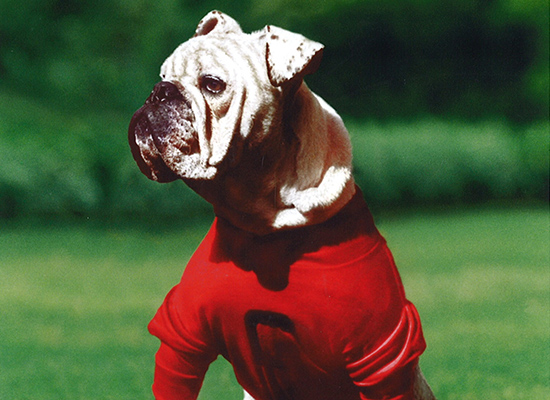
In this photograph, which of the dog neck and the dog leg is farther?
the dog leg

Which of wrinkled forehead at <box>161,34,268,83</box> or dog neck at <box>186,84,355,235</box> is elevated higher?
wrinkled forehead at <box>161,34,268,83</box>

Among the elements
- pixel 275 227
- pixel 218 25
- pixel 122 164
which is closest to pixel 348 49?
pixel 122 164

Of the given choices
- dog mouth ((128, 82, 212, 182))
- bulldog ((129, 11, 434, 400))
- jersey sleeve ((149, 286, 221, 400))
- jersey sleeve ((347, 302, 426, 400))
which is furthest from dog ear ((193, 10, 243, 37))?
jersey sleeve ((347, 302, 426, 400))

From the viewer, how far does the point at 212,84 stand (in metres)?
1.58

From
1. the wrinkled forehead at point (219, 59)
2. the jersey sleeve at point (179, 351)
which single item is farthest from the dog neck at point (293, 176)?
the jersey sleeve at point (179, 351)

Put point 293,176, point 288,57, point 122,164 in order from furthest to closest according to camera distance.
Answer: point 122,164 → point 293,176 → point 288,57

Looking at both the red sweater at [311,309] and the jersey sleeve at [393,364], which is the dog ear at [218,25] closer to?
the red sweater at [311,309]

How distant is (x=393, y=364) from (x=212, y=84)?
0.67 metres

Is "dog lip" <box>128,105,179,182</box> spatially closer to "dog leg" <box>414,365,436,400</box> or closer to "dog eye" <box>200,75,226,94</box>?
"dog eye" <box>200,75,226,94</box>

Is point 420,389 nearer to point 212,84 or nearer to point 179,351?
point 179,351

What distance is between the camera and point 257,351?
1765mm

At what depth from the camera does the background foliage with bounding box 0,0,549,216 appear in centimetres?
273

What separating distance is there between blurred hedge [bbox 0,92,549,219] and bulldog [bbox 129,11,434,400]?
3.76 ft

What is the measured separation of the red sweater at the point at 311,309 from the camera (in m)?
1.69
